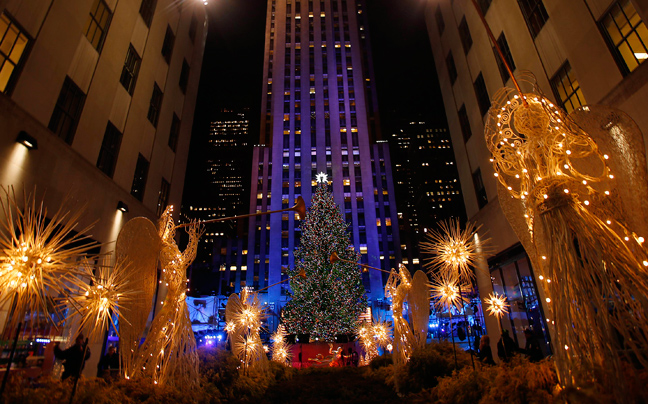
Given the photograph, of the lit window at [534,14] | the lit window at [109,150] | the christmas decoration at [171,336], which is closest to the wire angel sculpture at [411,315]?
the christmas decoration at [171,336]

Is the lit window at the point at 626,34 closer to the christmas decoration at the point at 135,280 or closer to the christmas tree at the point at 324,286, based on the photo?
the christmas decoration at the point at 135,280

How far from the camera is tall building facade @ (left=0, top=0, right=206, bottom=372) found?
923 cm

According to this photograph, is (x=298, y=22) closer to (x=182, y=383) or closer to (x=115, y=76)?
(x=115, y=76)

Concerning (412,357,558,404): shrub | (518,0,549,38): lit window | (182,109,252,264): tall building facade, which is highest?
(182,109,252,264): tall building facade

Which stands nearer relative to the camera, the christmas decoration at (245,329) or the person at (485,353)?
the person at (485,353)

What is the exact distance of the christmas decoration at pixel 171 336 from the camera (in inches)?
274

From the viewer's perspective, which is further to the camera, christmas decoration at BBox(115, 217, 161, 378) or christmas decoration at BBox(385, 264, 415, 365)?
christmas decoration at BBox(385, 264, 415, 365)

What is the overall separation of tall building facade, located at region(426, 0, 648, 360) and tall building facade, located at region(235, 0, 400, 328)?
3674cm

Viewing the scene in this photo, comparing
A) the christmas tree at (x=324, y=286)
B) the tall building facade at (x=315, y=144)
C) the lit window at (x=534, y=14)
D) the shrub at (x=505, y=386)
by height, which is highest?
the tall building facade at (x=315, y=144)

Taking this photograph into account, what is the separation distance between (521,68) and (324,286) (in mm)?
21630

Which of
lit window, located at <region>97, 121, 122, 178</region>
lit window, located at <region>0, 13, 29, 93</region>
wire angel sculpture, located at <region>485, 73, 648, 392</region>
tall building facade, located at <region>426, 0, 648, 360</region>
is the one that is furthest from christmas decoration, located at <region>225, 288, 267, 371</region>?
tall building facade, located at <region>426, 0, 648, 360</region>

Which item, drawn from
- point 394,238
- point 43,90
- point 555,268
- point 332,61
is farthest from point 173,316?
point 332,61

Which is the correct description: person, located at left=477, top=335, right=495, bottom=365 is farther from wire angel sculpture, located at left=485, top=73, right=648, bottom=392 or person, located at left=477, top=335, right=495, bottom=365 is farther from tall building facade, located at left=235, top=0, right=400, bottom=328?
tall building facade, located at left=235, top=0, right=400, bottom=328

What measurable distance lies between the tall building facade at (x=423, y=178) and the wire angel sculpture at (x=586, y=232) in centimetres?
8894
